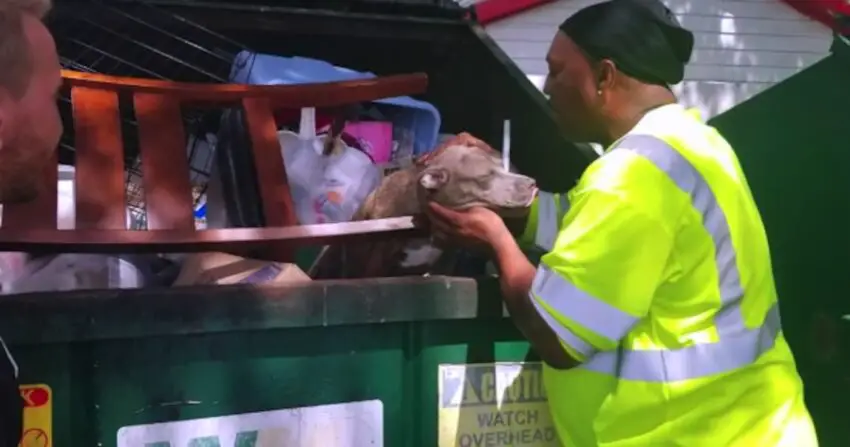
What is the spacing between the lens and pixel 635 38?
193cm

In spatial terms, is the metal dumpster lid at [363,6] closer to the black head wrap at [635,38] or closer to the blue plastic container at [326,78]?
the blue plastic container at [326,78]

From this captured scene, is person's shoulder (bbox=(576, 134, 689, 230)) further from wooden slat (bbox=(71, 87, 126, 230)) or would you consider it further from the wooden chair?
wooden slat (bbox=(71, 87, 126, 230))

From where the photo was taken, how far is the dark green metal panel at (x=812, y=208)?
7.78 feet

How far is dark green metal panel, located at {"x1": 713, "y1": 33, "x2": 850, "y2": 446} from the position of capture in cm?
237

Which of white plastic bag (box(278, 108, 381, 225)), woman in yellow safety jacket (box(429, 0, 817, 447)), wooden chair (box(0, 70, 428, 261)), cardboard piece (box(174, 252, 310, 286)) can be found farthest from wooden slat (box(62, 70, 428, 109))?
woman in yellow safety jacket (box(429, 0, 817, 447))

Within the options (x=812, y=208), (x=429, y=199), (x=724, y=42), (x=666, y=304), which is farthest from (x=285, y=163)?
(x=724, y=42)

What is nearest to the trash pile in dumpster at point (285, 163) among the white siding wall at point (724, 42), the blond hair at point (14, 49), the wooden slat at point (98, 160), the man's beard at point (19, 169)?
the wooden slat at point (98, 160)

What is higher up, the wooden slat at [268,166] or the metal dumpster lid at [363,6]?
the metal dumpster lid at [363,6]

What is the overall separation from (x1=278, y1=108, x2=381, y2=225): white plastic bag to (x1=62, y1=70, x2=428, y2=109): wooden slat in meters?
0.11

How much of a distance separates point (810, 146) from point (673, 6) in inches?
223

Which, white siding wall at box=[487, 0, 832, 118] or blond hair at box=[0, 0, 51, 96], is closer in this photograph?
blond hair at box=[0, 0, 51, 96]

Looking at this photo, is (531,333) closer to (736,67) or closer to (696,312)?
(696,312)

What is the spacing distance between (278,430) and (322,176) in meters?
0.93

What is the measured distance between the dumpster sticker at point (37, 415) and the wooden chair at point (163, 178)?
286mm
